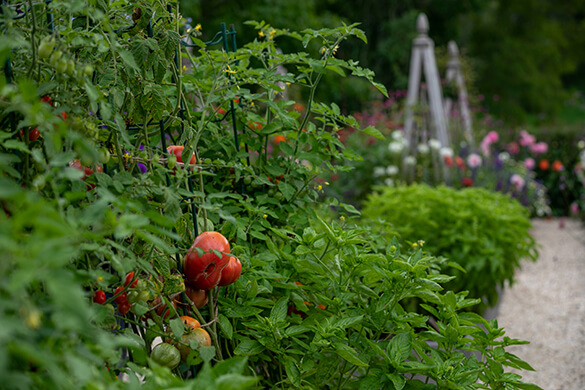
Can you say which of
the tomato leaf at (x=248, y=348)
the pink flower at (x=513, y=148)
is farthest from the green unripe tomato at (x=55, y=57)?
the pink flower at (x=513, y=148)

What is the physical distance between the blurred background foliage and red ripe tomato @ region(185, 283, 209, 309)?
9209 mm

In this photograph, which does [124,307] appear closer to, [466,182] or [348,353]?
[348,353]

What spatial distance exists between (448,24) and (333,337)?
538 inches

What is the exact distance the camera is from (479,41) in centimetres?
1437

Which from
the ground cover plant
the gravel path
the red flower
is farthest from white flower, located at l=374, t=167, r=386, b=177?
the ground cover plant

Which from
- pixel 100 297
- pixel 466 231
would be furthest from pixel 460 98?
pixel 100 297

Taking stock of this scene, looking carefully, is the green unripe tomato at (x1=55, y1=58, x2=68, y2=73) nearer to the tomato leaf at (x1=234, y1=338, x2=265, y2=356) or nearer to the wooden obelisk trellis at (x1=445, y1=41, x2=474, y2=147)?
the tomato leaf at (x1=234, y1=338, x2=265, y2=356)

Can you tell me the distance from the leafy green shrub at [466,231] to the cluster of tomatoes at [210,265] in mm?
1531

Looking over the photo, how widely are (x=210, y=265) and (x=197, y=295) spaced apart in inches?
4.4

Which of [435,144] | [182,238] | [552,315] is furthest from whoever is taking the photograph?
[435,144]

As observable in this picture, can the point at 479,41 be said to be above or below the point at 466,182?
below

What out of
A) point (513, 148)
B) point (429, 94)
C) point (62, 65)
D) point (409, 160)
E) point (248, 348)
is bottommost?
point (513, 148)

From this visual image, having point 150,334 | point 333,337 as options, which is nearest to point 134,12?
point 150,334

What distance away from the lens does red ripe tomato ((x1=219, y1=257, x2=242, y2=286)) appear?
1047mm
